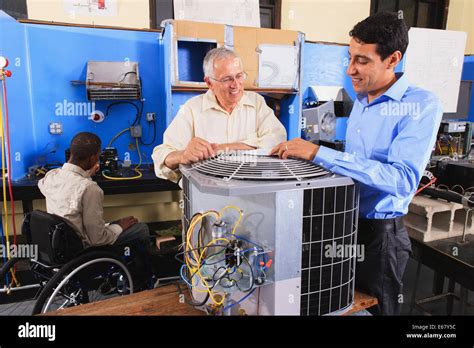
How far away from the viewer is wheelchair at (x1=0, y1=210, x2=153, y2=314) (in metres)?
1.75

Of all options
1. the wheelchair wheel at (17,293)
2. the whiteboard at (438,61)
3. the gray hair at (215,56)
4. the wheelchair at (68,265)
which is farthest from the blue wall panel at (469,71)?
the wheelchair wheel at (17,293)

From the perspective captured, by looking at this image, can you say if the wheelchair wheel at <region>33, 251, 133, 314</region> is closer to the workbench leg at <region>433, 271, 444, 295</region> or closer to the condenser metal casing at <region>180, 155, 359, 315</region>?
the condenser metal casing at <region>180, 155, 359, 315</region>

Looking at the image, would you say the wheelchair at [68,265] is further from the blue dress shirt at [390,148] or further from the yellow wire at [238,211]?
the blue dress shirt at [390,148]

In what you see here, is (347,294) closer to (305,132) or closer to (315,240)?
(315,240)

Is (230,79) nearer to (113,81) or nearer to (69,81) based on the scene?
(113,81)

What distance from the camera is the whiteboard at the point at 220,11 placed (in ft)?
10.5

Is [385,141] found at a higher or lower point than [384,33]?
lower

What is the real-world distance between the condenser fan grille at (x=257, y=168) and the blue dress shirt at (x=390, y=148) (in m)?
0.08

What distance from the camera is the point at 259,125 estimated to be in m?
1.57

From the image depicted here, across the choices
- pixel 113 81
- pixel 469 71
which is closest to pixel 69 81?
pixel 113 81

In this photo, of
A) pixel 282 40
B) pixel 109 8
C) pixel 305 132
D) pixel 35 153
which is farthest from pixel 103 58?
pixel 305 132

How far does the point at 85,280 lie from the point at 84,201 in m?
0.46

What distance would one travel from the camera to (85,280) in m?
1.88

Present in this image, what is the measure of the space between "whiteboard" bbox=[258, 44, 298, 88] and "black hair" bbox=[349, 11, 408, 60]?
1.95 metres
